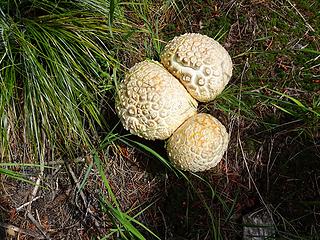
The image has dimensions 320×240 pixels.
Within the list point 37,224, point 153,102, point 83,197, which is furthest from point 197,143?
point 37,224

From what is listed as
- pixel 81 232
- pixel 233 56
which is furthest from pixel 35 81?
pixel 233 56

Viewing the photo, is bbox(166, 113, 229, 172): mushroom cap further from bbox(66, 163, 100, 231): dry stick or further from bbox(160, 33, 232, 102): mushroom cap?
bbox(66, 163, 100, 231): dry stick

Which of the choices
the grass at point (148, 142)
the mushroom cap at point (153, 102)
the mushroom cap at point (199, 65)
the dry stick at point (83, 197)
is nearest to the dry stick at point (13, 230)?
the grass at point (148, 142)

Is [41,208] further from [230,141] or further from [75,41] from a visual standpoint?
[230,141]

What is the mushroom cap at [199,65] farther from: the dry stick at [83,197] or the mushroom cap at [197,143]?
the dry stick at [83,197]

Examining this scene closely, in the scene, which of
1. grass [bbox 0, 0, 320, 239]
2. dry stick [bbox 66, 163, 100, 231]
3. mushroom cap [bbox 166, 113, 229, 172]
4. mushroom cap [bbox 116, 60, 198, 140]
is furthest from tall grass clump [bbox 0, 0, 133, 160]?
mushroom cap [bbox 166, 113, 229, 172]

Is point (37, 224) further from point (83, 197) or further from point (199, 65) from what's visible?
point (199, 65)
